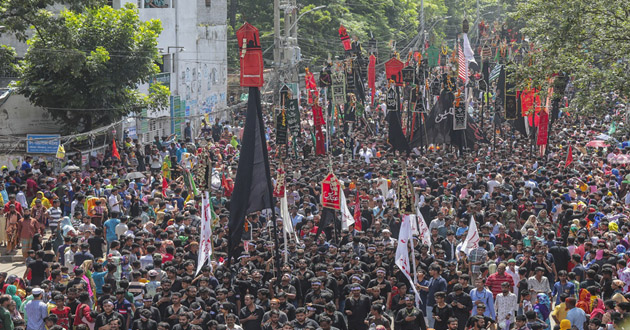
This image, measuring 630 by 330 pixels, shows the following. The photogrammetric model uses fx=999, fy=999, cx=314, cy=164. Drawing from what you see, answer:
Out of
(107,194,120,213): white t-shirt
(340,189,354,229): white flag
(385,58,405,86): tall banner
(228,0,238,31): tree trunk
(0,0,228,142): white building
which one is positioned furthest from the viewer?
(228,0,238,31): tree trunk

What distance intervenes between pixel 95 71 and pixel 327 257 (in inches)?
559

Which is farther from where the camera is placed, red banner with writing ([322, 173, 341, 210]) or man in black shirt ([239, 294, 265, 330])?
red banner with writing ([322, 173, 341, 210])

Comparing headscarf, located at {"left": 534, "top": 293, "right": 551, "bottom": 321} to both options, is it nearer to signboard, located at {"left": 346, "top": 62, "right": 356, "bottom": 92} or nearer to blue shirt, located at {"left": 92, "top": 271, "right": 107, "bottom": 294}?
blue shirt, located at {"left": 92, "top": 271, "right": 107, "bottom": 294}

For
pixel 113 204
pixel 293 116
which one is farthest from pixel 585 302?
pixel 293 116

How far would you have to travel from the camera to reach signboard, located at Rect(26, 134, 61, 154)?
85.0ft

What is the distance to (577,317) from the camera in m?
12.1

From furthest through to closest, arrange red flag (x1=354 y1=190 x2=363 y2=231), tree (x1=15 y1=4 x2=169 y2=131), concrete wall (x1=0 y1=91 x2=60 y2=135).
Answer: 1. concrete wall (x1=0 y1=91 x2=60 y2=135)
2. tree (x1=15 y1=4 x2=169 y2=131)
3. red flag (x1=354 y1=190 x2=363 y2=231)

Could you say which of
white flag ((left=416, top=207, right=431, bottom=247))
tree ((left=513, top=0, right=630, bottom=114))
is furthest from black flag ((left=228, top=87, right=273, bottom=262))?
tree ((left=513, top=0, right=630, bottom=114))

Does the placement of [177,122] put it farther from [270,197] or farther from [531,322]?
[531,322]

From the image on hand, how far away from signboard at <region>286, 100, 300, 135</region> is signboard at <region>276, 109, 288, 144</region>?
0.48 m

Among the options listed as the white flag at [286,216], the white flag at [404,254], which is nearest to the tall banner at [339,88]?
the white flag at [286,216]

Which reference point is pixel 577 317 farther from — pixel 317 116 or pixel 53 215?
pixel 317 116

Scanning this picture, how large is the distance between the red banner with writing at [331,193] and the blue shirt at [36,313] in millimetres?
6212

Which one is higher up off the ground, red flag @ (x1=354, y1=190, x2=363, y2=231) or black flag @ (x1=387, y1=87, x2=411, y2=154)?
black flag @ (x1=387, y1=87, x2=411, y2=154)
